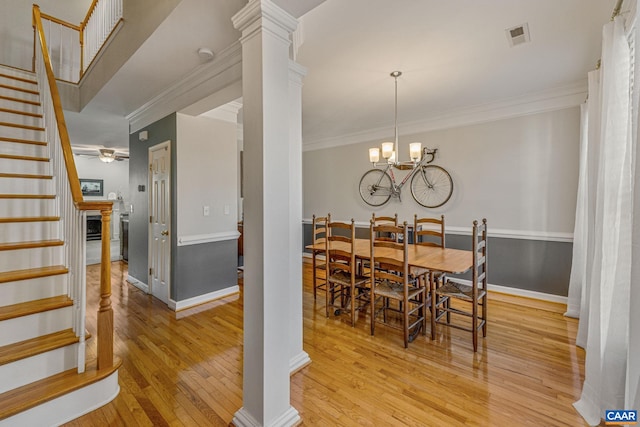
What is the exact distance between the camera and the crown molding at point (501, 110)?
3.38 metres

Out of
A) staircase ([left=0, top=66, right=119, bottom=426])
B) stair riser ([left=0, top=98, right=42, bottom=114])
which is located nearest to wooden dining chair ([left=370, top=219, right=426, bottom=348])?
staircase ([left=0, top=66, right=119, bottom=426])

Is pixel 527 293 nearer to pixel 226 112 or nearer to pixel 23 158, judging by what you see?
pixel 226 112

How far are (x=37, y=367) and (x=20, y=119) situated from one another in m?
2.86

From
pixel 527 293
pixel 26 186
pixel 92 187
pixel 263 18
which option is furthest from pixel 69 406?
pixel 92 187

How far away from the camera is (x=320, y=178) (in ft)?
20.3

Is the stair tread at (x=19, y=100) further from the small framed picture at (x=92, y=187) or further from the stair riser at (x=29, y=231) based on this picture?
the small framed picture at (x=92, y=187)

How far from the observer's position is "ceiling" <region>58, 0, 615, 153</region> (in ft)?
6.50

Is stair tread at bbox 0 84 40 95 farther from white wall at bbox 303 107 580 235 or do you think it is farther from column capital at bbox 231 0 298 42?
white wall at bbox 303 107 580 235

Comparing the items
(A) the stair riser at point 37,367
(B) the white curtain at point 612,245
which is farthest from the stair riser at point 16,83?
(B) the white curtain at point 612,245

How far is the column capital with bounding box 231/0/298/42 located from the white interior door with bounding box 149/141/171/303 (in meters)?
2.46

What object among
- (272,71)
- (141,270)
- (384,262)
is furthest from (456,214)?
(141,270)

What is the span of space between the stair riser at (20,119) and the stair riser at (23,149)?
50 cm

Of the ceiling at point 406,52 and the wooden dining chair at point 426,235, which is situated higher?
the ceiling at point 406,52

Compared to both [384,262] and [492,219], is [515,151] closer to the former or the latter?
[492,219]
